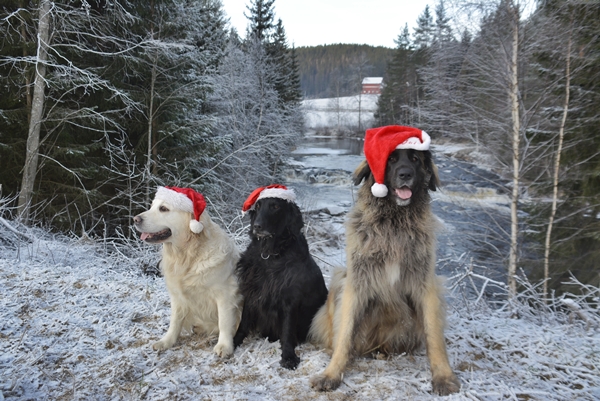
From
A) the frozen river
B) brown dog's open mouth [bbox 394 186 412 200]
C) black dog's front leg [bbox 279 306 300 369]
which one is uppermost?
brown dog's open mouth [bbox 394 186 412 200]

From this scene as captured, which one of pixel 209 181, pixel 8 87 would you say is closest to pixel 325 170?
pixel 209 181

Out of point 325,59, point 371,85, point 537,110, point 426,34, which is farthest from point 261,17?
point 325,59

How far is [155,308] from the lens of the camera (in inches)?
153

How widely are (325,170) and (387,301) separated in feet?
67.7

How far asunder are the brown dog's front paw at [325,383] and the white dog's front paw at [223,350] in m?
0.80

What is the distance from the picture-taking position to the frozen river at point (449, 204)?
805 cm

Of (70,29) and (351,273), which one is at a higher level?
(70,29)

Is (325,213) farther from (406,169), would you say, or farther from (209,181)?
(406,169)

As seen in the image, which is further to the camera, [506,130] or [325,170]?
[325,170]

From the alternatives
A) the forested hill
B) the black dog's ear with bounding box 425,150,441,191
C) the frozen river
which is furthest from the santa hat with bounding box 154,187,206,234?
the forested hill

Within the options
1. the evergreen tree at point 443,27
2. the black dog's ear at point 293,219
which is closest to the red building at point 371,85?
the evergreen tree at point 443,27

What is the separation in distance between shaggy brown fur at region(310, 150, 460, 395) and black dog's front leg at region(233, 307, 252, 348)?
852mm

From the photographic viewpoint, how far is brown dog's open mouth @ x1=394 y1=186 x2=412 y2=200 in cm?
253

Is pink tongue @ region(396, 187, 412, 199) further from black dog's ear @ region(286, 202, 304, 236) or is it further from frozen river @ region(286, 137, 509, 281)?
black dog's ear @ region(286, 202, 304, 236)
